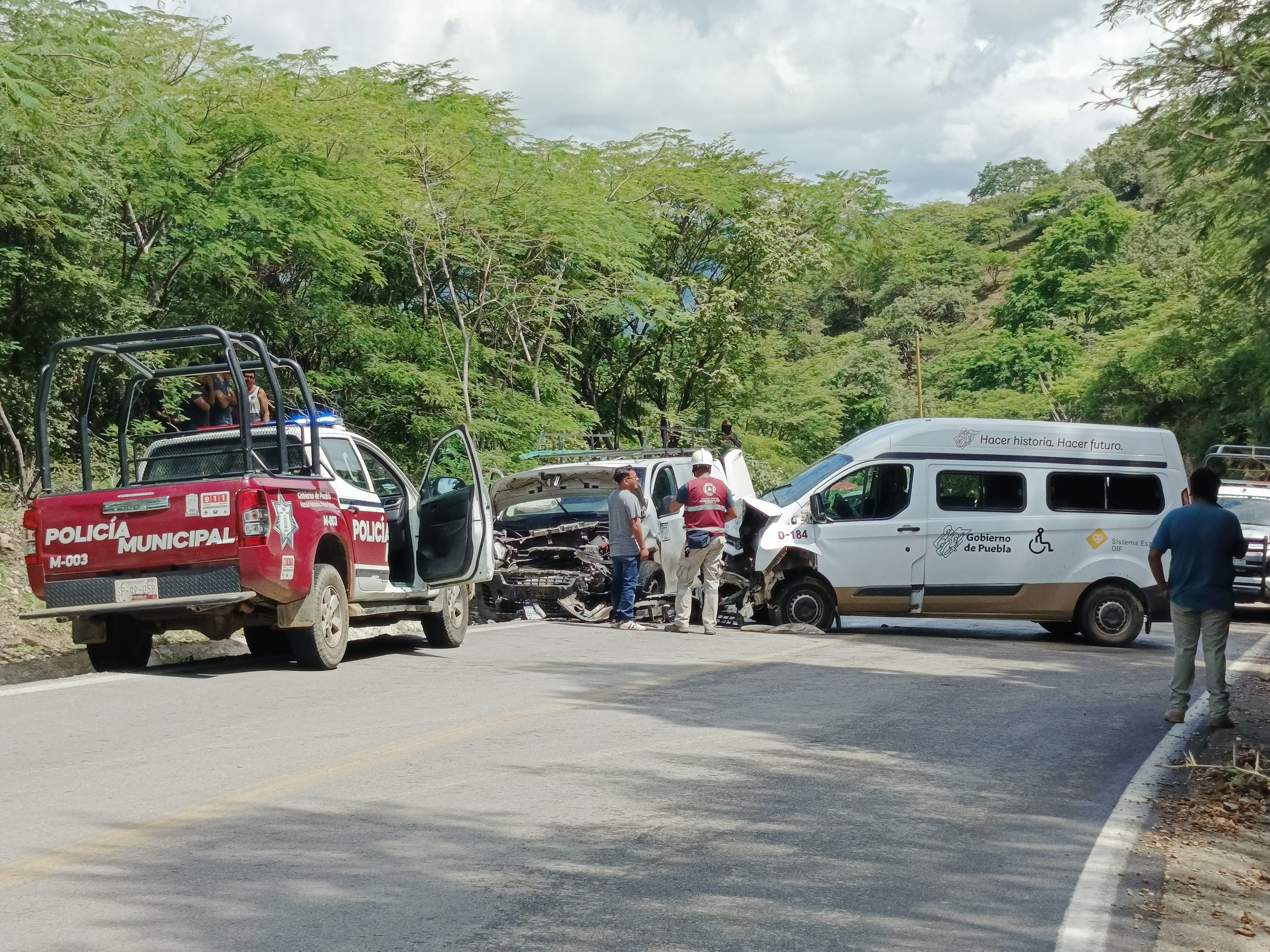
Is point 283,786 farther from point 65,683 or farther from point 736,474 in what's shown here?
point 736,474

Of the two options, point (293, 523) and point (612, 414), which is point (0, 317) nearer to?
point (293, 523)

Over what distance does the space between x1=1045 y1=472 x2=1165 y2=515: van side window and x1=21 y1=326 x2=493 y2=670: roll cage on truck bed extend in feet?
23.8

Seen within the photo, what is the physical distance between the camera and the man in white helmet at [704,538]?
15.8m

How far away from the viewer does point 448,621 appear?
13.6 metres

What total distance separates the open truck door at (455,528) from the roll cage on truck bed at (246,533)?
17 mm

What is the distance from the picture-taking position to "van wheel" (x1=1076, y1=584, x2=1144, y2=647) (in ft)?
54.4

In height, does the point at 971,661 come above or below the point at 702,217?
below

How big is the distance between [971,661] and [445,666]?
5.18 m

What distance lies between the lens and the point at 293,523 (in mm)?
10828

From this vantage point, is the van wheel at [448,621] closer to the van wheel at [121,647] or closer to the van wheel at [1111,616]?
the van wheel at [121,647]

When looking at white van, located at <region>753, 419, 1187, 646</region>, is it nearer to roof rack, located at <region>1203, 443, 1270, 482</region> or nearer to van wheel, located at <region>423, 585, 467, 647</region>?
roof rack, located at <region>1203, 443, 1270, 482</region>

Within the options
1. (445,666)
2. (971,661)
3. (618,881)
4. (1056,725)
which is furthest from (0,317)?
(618,881)

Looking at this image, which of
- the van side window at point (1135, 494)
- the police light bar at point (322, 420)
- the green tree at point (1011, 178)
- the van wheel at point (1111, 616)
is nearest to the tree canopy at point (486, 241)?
the van side window at point (1135, 494)

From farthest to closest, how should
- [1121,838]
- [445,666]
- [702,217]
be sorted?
1. [702,217]
2. [445,666]
3. [1121,838]
